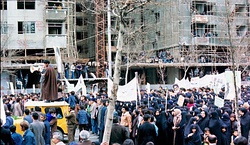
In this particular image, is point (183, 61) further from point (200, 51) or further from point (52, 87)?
point (52, 87)

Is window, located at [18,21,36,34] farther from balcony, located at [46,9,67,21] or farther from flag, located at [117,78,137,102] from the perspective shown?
flag, located at [117,78,137,102]

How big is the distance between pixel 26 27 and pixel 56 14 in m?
3.26

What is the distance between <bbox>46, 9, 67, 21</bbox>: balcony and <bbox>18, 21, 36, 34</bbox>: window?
1.69 meters

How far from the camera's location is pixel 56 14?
4372 centimetres

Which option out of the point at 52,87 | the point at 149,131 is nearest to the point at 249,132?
the point at 149,131

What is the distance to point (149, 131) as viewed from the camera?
1070 cm

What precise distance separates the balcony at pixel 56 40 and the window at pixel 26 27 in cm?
193

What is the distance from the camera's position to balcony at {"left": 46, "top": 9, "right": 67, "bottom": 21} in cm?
4331

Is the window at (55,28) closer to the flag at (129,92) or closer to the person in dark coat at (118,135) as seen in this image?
the flag at (129,92)

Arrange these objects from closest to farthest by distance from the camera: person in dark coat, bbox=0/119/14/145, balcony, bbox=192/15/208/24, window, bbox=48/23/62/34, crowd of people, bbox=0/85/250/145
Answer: person in dark coat, bbox=0/119/14/145
crowd of people, bbox=0/85/250/145
window, bbox=48/23/62/34
balcony, bbox=192/15/208/24

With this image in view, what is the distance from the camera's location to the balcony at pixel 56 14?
43312 millimetres

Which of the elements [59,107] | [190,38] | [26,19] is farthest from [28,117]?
[190,38]

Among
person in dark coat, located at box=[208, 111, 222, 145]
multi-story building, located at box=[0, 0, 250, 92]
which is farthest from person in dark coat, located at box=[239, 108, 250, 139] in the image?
multi-story building, located at box=[0, 0, 250, 92]

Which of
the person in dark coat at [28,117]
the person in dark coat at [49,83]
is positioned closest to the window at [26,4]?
the person in dark coat at [49,83]
